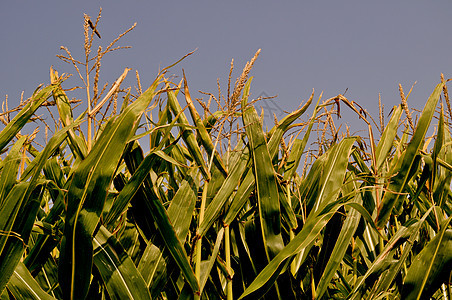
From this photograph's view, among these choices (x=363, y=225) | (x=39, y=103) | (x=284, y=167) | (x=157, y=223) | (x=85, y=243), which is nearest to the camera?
(x=85, y=243)

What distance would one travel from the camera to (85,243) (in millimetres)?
1056

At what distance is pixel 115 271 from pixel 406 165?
1.02 m

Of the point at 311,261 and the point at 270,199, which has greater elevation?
the point at 270,199

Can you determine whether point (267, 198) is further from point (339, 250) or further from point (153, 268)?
point (153, 268)

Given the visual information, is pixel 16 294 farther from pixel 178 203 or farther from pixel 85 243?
pixel 178 203

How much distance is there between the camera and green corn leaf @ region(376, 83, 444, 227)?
1.38 meters

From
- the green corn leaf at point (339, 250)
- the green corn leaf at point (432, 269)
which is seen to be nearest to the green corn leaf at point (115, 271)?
the green corn leaf at point (339, 250)

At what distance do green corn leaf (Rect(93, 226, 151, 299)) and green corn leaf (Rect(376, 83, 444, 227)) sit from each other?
2.79ft

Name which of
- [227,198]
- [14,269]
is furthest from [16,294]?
[227,198]

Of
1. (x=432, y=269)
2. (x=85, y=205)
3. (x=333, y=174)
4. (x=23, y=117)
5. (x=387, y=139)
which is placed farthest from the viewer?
(x=387, y=139)

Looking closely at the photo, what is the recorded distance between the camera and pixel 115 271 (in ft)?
3.75

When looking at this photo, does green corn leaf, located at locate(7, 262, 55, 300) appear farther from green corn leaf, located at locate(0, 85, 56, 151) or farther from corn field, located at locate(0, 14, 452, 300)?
green corn leaf, located at locate(0, 85, 56, 151)

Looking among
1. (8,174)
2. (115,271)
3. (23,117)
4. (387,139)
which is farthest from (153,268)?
(387,139)

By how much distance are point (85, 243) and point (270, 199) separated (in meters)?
0.56
